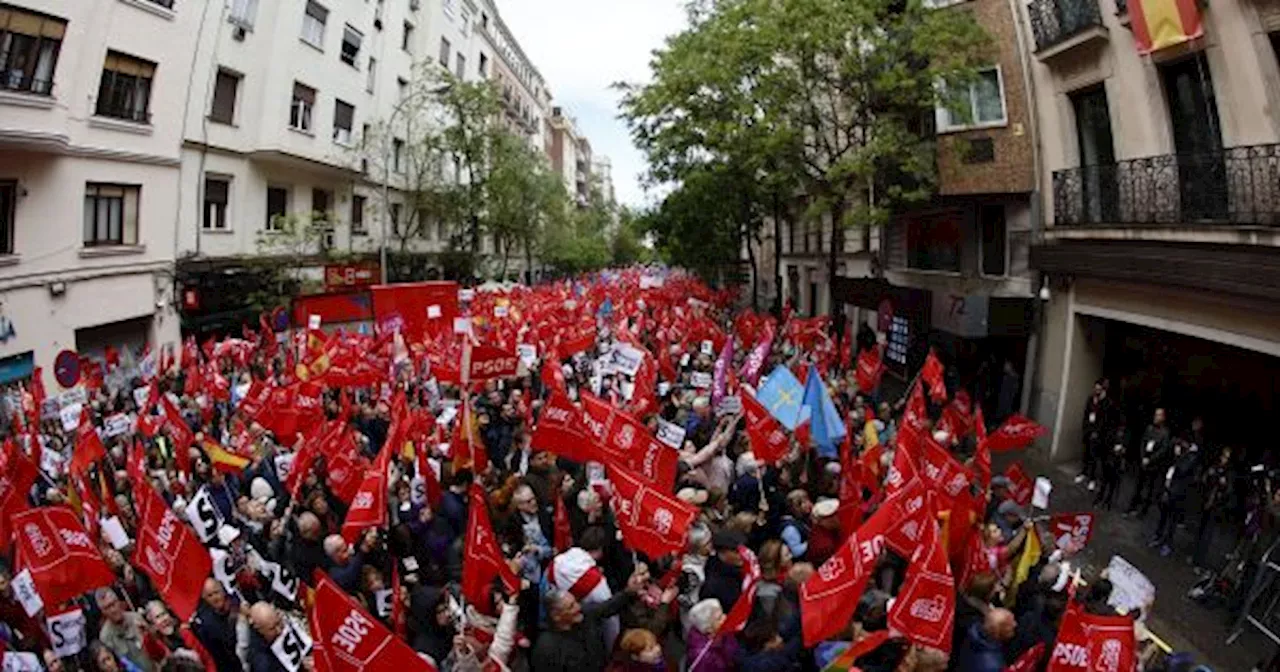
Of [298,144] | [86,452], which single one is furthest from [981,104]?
[298,144]

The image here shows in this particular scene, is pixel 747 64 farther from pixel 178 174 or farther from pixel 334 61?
pixel 334 61

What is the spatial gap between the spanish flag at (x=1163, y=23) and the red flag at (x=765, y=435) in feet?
27.0

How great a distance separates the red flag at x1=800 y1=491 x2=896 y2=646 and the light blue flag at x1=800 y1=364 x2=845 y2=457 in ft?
13.9

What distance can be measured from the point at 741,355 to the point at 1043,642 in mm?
13425

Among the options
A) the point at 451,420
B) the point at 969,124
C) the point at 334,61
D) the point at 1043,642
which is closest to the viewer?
the point at 1043,642

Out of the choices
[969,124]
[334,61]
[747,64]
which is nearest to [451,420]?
[747,64]

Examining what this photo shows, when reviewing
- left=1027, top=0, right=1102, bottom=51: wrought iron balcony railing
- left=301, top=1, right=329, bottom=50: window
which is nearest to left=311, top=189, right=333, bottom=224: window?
left=301, top=1, right=329, bottom=50: window

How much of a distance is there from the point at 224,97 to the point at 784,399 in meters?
21.7

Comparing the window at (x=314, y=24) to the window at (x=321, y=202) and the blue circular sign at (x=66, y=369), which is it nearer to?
the window at (x=321, y=202)

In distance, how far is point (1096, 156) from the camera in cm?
1570

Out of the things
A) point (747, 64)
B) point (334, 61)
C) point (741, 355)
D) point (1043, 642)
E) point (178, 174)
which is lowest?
point (1043, 642)

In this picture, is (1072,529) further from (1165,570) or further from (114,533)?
(114,533)

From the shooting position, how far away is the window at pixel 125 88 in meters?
20.4

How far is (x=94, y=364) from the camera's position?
16.3 metres
